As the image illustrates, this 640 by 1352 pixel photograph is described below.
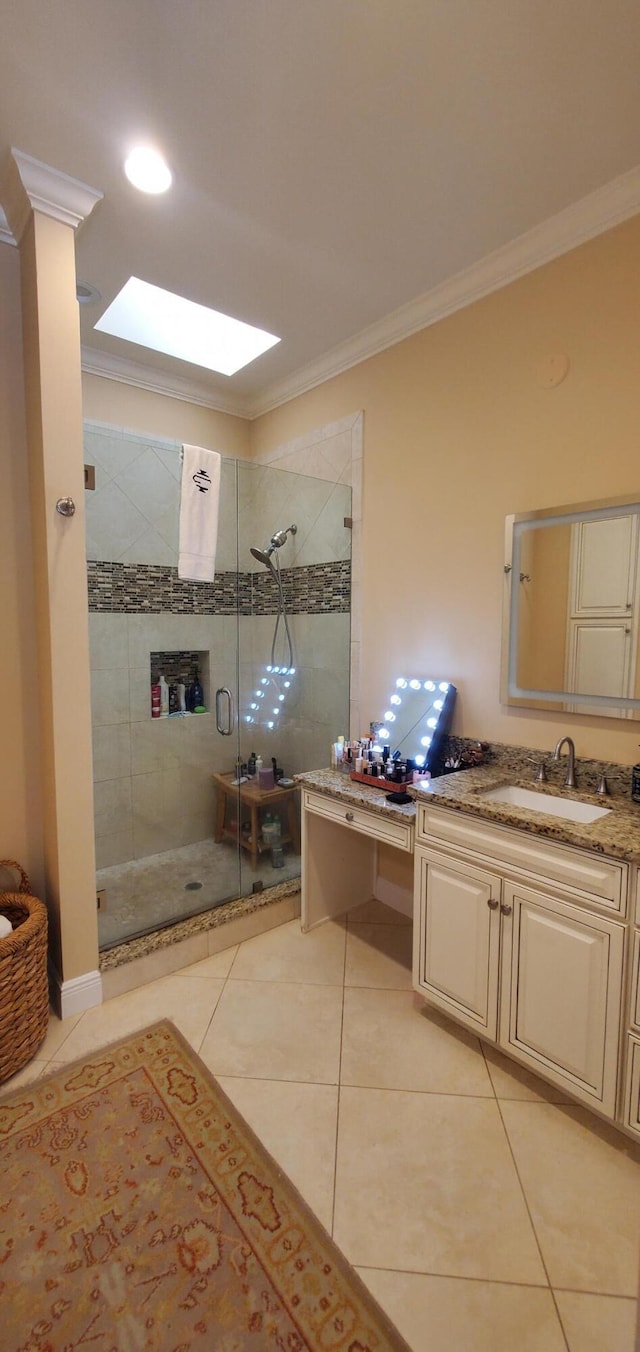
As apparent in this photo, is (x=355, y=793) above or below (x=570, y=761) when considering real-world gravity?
below

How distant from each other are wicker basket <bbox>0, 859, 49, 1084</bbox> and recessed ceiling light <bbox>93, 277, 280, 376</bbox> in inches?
101

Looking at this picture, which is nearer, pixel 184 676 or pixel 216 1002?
pixel 216 1002

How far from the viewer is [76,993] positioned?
194cm

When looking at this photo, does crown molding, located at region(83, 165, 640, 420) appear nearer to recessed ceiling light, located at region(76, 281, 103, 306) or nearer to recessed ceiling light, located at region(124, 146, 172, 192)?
recessed ceiling light, located at region(76, 281, 103, 306)

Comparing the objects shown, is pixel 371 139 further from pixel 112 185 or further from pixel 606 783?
pixel 606 783

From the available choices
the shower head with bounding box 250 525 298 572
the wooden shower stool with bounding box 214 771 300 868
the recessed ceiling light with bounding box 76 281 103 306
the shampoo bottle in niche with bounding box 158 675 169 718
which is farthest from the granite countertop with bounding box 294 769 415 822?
the recessed ceiling light with bounding box 76 281 103 306

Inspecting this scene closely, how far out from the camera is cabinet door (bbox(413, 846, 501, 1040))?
166 centimetres

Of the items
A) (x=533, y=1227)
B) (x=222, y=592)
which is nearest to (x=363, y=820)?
(x=533, y=1227)

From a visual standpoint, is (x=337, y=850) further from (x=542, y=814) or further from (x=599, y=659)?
(x=599, y=659)

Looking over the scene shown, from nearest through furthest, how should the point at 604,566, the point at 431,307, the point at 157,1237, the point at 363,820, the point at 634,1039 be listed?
the point at 157,1237 < the point at 634,1039 < the point at 604,566 < the point at 363,820 < the point at 431,307

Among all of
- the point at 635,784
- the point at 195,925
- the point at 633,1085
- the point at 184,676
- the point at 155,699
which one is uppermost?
the point at 184,676

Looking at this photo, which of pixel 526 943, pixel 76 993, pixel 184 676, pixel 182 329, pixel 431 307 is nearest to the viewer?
pixel 526 943

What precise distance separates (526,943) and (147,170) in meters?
2.58

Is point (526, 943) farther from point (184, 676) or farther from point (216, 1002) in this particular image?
point (184, 676)
